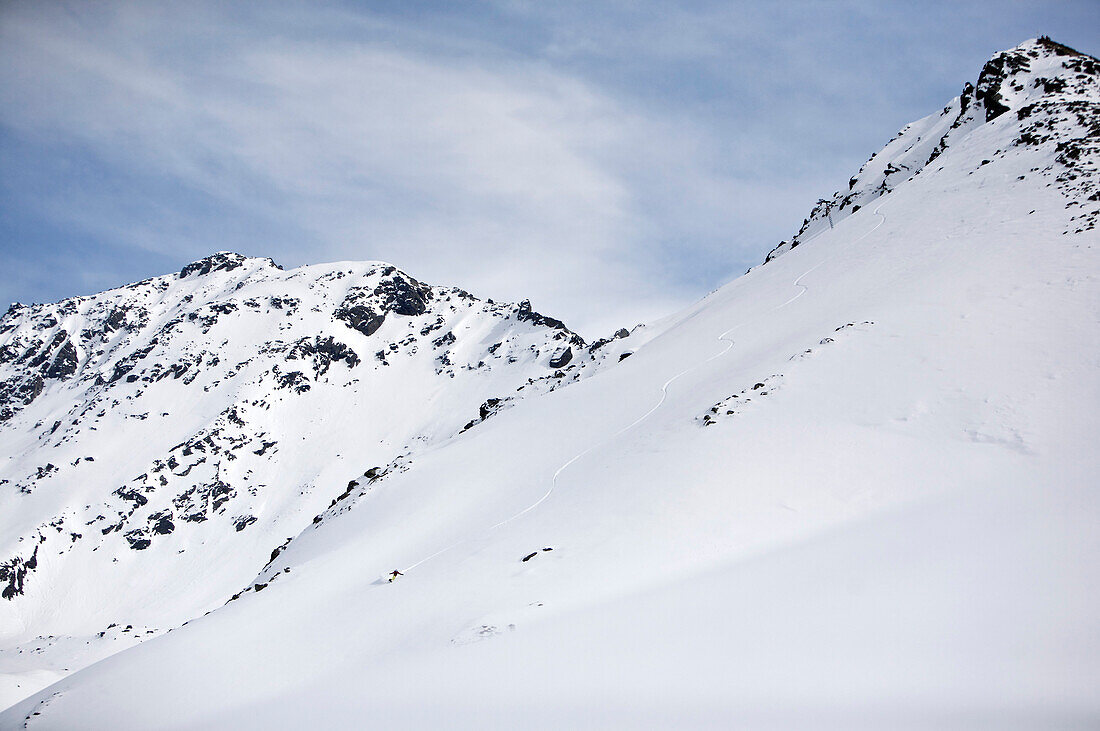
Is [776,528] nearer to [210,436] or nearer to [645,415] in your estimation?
[645,415]

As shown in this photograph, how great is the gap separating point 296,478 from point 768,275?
129 meters

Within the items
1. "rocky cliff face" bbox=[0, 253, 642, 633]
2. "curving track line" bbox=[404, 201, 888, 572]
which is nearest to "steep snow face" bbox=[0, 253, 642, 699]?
"rocky cliff face" bbox=[0, 253, 642, 633]

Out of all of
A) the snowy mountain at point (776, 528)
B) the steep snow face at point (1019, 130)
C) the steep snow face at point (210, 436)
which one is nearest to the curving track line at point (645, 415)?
the snowy mountain at point (776, 528)

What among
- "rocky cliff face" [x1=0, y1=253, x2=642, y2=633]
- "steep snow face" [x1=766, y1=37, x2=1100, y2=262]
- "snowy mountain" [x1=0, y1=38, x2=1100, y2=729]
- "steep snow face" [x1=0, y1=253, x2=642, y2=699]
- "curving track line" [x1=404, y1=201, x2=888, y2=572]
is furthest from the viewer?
"rocky cliff face" [x1=0, y1=253, x2=642, y2=633]

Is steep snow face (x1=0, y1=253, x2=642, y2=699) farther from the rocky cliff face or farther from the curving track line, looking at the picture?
the curving track line

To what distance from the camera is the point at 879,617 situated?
9.10 metres

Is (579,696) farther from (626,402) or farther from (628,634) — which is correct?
(626,402)

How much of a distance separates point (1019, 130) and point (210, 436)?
166 meters

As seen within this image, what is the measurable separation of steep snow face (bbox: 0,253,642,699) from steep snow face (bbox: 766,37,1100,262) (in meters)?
77.7

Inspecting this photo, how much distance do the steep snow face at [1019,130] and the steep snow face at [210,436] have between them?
77666 millimetres

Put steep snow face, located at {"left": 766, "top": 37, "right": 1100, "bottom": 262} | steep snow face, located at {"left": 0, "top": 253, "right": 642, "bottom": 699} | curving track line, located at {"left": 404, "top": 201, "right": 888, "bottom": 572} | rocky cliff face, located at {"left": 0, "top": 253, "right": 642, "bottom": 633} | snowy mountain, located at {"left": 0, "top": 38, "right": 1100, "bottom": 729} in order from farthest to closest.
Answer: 1. rocky cliff face, located at {"left": 0, "top": 253, "right": 642, "bottom": 633}
2. steep snow face, located at {"left": 0, "top": 253, "right": 642, "bottom": 699}
3. steep snow face, located at {"left": 766, "top": 37, "right": 1100, "bottom": 262}
4. curving track line, located at {"left": 404, "top": 201, "right": 888, "bottom": 572}
5. snowy mountain, located at {"left": 0, "top": 38, "right": 1100, "bottom": 729}

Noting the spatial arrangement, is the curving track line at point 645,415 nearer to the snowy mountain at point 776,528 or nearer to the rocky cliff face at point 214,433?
the snowy mountain at point 776,528

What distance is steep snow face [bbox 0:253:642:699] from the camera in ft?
393

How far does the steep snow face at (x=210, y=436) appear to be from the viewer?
119688mm
